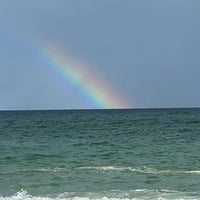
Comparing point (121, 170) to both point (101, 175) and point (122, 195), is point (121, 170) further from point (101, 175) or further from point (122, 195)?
point (122, 195)

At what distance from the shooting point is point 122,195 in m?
20.3

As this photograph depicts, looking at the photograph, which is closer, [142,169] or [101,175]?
[101,175]

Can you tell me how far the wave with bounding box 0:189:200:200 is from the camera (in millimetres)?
19594

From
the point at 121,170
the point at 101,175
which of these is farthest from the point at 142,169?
the point at 101,175

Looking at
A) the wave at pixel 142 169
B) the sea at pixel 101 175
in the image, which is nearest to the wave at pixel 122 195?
the sea at pixel 101 175

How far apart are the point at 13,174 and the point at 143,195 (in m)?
9.61

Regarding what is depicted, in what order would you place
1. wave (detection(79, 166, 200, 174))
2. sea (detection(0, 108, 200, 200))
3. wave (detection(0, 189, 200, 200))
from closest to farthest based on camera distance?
wave (detection(0, 189, 200, 200))
sea (detection(0, 108, 200, 200))
wave (detection(79, 166, 200, 174))

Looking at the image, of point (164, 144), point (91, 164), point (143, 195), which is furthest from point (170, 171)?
point (164, 144)

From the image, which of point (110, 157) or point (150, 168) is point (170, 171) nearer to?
point (150, 168)

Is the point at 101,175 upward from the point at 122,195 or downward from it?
upward

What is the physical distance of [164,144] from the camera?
48.0 meters

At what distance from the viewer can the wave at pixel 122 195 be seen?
1959 cm

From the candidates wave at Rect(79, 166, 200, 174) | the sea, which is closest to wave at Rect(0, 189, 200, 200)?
the sea

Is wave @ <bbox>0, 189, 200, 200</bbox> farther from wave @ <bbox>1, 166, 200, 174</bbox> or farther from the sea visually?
wave @ <bbox>1, 166, 200, 174</bbox>
